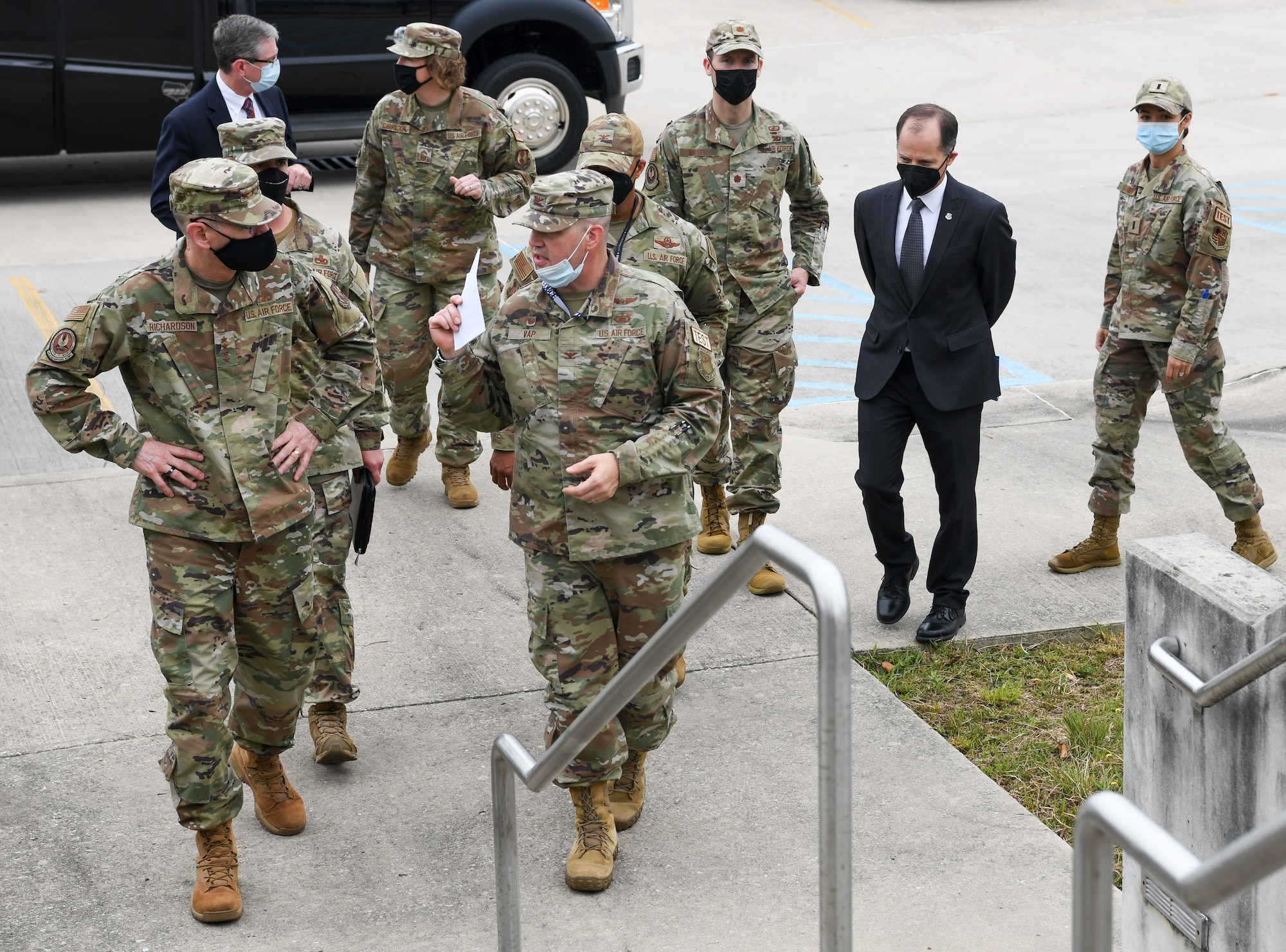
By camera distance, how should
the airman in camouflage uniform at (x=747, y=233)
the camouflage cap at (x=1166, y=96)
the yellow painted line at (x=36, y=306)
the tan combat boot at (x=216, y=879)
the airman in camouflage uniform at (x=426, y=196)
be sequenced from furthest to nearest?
the yellow painted line at (x=36, y=306) < the airman in camouflage uniform at (x=426, y=196) < the airman in camouflage uniform at (x=747, y=233) < the camouflage cap at (x=1166, y=96) < the tan combat boot at (x=216, y=879)

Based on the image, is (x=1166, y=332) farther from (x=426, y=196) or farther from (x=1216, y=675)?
(x=426, y=196)

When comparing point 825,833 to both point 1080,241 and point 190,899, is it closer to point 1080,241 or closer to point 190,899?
point 190,899

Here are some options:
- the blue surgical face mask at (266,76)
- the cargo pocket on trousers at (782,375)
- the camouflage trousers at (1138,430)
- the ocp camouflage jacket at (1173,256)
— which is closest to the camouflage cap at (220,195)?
the blue surgical face mask at (266,76)

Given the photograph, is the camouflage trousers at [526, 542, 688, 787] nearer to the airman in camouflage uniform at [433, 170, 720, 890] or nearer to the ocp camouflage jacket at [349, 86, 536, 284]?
the airman in camouflage uniform at [433, 170, 720, 890]

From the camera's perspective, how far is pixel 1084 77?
60.2 feet

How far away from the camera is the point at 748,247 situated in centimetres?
645

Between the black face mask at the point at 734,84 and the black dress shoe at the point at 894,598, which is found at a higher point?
the black face mask at the point at 734,84

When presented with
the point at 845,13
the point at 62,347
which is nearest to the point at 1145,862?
the point at 62,347

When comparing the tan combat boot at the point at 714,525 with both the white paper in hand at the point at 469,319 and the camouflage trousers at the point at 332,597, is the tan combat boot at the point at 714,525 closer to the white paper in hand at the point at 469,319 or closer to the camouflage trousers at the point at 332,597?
A: the camouflage trousers at the point at 332,597

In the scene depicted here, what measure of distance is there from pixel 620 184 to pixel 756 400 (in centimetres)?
149

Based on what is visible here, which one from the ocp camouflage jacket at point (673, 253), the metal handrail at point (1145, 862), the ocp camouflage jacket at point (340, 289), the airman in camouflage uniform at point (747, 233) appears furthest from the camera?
the airman in camouflage uniform at point (747, 233)

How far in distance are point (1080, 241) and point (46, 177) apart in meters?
9.02

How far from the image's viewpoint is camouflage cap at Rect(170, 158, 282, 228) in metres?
3.97

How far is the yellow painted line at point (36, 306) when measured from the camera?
378 inches
